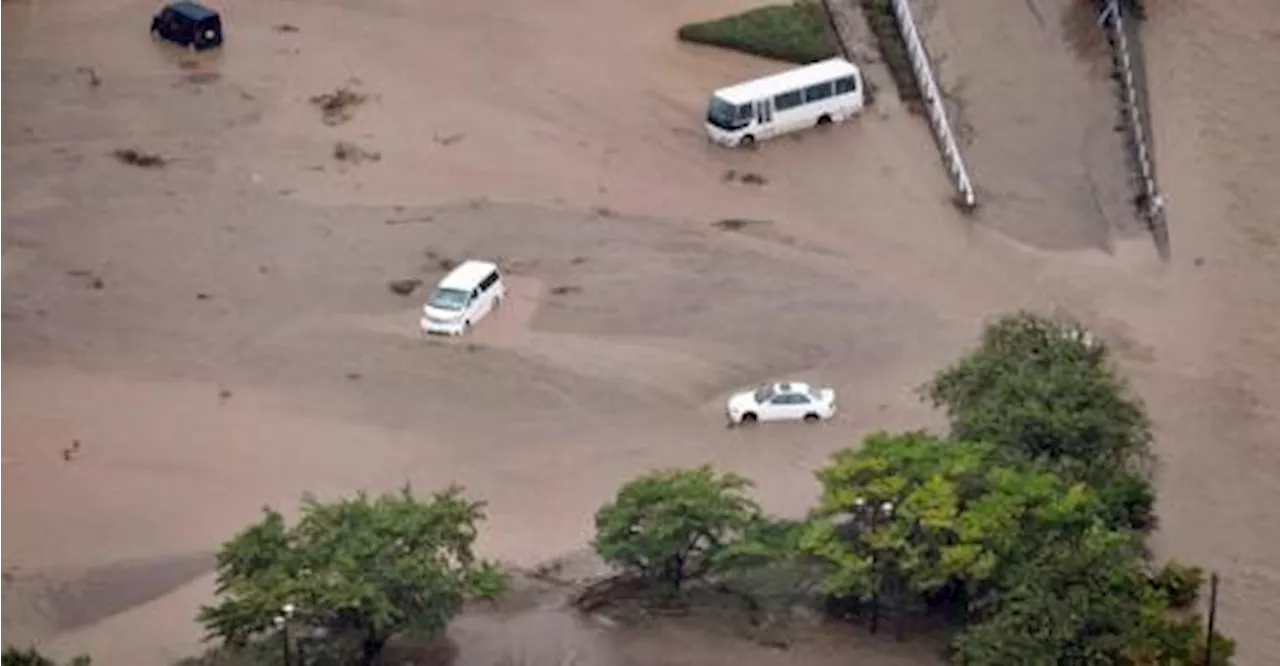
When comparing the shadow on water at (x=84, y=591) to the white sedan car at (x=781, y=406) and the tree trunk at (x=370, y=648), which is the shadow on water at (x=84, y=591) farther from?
the white sedan car at (x=781, y=406)

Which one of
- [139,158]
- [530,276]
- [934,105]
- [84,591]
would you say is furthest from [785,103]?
[84,591]

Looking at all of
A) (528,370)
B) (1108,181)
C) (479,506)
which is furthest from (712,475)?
(1108,181)

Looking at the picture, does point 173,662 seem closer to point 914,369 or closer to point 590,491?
point 590,491

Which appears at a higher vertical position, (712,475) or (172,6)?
(712,475)

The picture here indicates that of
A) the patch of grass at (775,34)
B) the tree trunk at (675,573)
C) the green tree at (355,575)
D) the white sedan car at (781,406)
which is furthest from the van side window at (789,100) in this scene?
the green tree at (355,575)

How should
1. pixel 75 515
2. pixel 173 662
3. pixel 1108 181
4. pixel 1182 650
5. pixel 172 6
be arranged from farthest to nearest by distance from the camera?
pixel 172 6 → pixel 1108 181 → pixel 75 515 → pixel 173 662 → pixel 1182 650

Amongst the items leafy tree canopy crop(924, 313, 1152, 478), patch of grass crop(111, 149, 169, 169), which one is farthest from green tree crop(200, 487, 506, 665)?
patch of grass crop(111, 149, 169, 169)
